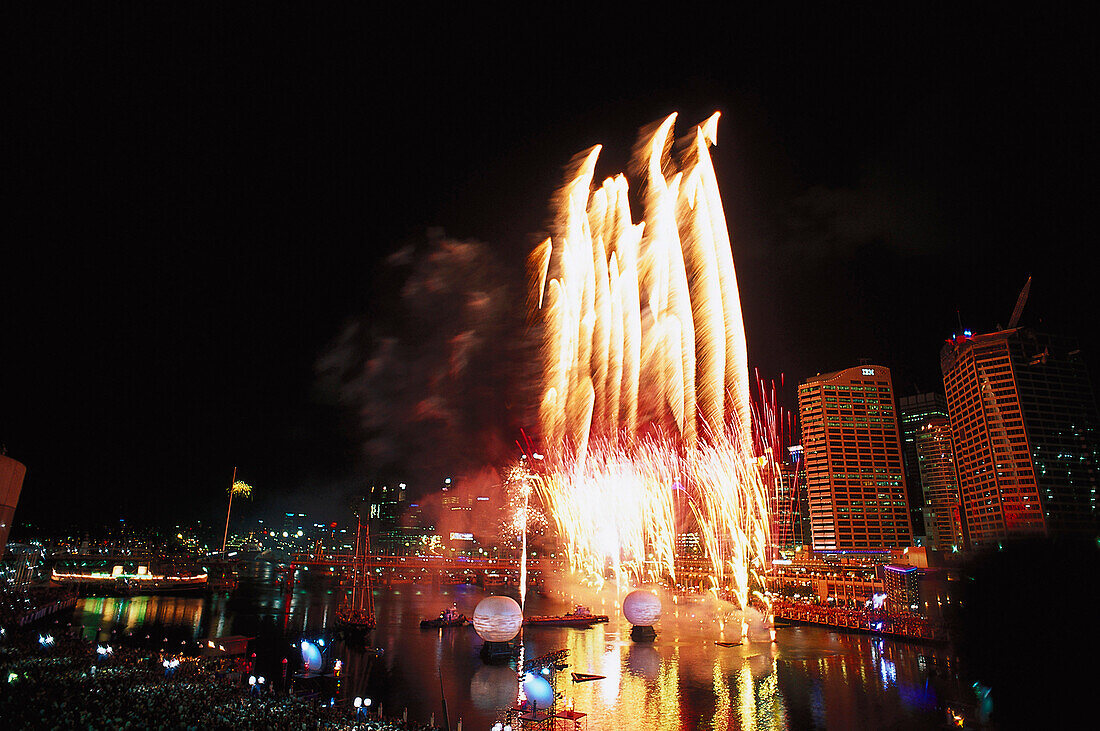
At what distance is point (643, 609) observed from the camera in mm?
35312

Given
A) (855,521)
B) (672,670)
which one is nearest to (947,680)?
(672,670)

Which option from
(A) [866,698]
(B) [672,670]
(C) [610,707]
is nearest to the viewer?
(C) [610,707]

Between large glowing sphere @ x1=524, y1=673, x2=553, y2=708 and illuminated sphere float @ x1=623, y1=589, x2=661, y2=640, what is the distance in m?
13.5

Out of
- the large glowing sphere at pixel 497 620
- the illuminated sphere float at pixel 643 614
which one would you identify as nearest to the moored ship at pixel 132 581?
the large glowing sphere at pixel 497 620

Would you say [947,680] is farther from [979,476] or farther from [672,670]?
[979,476]

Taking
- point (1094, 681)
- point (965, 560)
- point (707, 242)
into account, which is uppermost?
point (707, 242)

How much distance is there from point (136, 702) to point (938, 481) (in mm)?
175642

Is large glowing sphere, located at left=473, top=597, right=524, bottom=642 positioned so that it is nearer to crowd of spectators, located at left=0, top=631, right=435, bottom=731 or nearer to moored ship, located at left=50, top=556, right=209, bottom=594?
crowd of spectators, located at left=0, top=631, right=435, bottom=731

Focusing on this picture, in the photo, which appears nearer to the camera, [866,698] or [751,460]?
[866,698]

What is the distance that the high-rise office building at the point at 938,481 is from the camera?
145900 mm

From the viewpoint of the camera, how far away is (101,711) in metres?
14.3

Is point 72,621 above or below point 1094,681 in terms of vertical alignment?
below

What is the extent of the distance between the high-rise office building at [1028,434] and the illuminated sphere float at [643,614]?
97482 millimetres

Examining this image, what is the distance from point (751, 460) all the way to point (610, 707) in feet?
61.3
